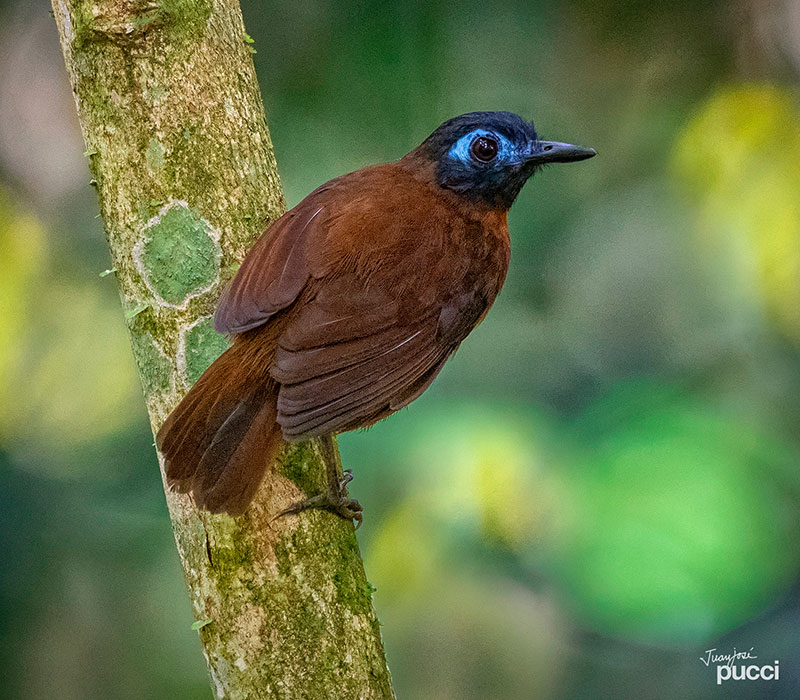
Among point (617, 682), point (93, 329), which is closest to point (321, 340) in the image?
point (93, 329)

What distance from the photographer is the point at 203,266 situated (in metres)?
2.08

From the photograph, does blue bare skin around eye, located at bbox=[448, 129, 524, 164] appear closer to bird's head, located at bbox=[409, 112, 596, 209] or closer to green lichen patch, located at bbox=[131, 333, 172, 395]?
bird's head, located at bbox=[409, 112, 596, 209]

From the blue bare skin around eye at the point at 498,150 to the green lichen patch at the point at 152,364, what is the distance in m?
0.88

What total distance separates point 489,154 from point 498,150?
2 cm

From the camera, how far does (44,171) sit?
3.61 metres

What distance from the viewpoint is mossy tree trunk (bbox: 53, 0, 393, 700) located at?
1.94 meters

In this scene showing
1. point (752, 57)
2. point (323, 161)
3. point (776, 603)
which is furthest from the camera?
point (752, 57)

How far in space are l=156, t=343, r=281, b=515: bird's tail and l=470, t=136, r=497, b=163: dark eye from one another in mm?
839

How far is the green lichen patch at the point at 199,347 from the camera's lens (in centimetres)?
206

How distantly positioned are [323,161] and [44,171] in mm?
1064

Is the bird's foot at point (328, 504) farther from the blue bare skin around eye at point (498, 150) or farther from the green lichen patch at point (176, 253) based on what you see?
the blue bare skin around eye at point (498, 150)

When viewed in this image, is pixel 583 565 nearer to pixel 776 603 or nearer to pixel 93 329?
pixel 776 603
